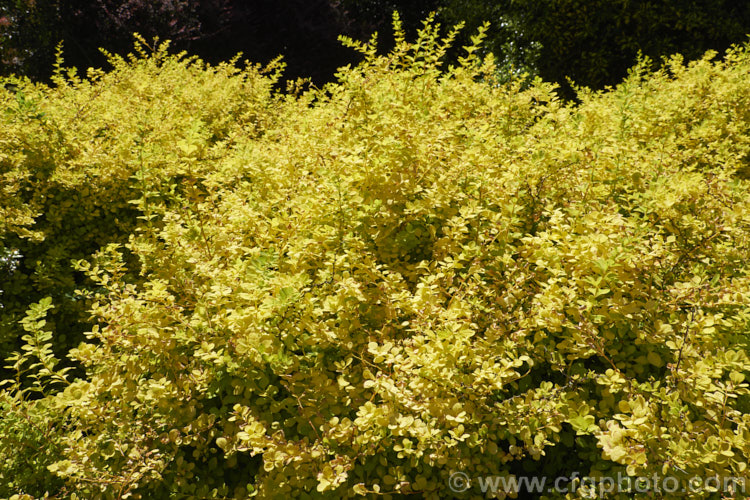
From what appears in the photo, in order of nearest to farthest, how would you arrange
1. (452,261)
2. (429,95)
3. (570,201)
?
(452,261)
(570,201)
(429,95)

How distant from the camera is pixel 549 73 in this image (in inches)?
322

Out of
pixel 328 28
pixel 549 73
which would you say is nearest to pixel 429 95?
pixel 549 73

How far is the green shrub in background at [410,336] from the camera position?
71.1 inches

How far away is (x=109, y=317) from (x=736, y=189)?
3.39m

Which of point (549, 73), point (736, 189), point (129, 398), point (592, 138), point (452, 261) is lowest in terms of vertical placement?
point (129, 398)

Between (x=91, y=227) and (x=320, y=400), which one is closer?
(x=320, y=400)

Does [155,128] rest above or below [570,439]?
above

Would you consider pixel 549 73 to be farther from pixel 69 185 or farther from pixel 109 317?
pixel 109 317

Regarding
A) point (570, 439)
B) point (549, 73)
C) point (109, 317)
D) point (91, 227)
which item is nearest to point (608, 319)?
point (570, 439)

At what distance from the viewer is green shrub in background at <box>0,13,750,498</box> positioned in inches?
71.1

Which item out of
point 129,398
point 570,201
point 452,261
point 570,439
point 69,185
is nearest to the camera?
point 570,439

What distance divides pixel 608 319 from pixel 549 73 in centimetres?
723

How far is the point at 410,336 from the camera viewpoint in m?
2.29

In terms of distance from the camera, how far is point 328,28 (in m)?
11.7
